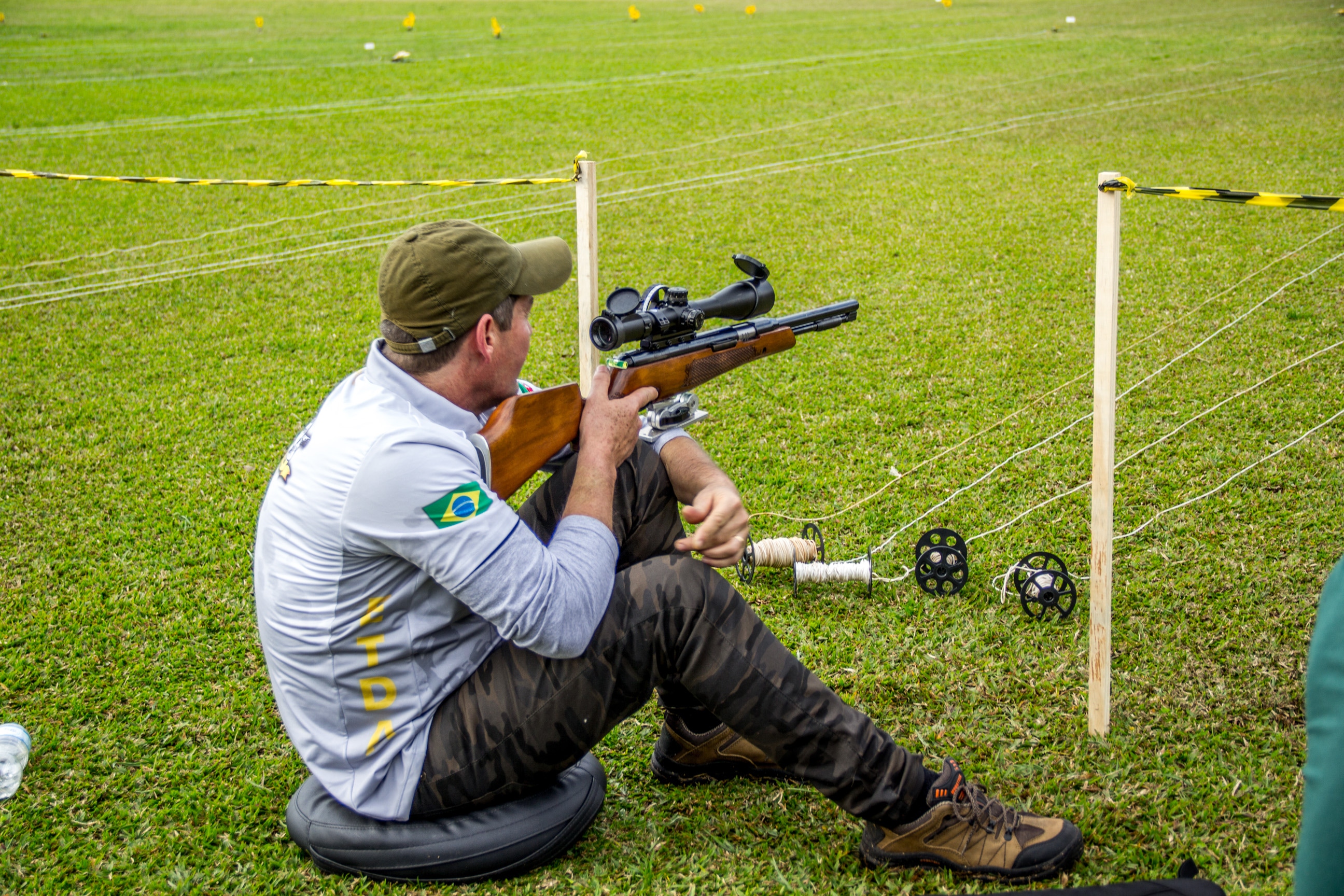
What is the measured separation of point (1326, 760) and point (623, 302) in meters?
2.09

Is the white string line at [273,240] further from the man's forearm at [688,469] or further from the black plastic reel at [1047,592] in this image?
the black plastic reel at [1047,592]

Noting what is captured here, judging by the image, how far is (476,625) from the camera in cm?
256

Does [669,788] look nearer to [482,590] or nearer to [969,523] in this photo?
[482,590]

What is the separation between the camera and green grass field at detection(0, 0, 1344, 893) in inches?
118

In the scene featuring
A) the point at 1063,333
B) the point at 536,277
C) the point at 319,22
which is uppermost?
the point at 319,22

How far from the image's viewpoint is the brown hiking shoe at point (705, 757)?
3025mm

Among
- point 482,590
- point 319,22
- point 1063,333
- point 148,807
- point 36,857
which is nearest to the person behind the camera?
point 482,590

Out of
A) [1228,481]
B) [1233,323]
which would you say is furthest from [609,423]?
[1233,323]

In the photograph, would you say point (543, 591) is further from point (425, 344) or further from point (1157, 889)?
point (1157, 889)

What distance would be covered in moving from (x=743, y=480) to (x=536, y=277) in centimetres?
262

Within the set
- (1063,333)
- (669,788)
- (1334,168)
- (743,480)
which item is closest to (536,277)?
(669,788)

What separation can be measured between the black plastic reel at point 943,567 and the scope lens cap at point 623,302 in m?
1.76

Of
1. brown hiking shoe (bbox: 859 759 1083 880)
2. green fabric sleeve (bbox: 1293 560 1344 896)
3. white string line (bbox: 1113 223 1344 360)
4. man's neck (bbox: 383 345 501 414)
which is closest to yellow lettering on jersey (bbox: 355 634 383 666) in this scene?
man's neck (bbox: 383 345 501 414)

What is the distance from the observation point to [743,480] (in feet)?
16.7
